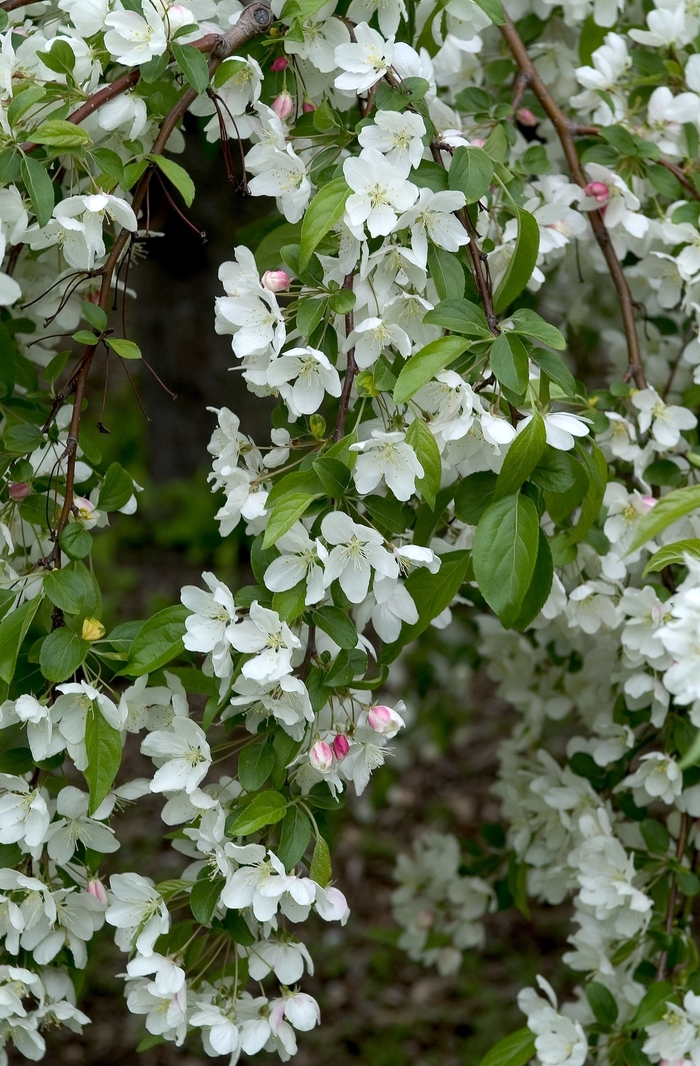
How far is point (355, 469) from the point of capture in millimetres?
1212

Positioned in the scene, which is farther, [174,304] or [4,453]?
[174,304]

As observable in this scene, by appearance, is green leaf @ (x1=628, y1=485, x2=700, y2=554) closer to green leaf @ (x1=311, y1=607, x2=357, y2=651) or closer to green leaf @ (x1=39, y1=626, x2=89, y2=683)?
green leaf @ (x1=311, y1=607, x2=357, y2=651)

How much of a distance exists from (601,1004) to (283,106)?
58.7 inches

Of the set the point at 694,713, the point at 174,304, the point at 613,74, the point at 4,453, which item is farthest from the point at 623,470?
the point at 174,304

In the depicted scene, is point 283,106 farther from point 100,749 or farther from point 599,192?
point 100,749

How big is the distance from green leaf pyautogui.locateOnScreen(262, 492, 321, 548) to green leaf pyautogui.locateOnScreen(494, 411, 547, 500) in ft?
0.73

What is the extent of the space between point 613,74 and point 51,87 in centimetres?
105

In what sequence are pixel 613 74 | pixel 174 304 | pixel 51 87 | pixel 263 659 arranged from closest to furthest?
pixel 263 659 < pixel 51 87 < pixel 613 74 < pixel 174 304

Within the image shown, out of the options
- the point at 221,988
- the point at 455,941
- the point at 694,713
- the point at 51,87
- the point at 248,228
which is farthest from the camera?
the point at 455,941

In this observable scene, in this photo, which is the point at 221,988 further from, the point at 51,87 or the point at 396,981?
the point at 396,981

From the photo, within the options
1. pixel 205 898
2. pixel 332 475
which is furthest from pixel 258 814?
pixel 332 475

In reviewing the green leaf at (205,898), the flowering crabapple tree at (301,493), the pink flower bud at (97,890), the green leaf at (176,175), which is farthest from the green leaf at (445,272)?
the pink flower bud at (97,890)

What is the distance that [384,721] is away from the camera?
1.29 metres

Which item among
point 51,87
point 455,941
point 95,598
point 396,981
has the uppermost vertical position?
point 51,87
